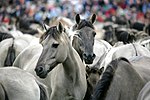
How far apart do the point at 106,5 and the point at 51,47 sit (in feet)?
86.7

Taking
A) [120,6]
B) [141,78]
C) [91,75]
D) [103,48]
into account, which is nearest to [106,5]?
[120,6]

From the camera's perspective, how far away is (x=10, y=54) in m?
11.1

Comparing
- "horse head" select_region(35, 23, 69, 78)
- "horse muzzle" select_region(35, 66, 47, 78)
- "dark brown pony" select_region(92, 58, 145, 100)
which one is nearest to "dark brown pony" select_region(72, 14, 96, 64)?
"horse head" select_region(35, 23, 69, 78)

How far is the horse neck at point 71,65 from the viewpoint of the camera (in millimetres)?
8023

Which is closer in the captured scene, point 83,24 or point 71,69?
point 71,69

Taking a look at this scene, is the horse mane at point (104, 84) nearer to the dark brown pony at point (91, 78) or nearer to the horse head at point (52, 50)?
the horse head at point (52, 50)

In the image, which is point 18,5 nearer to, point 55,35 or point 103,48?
point 103,48

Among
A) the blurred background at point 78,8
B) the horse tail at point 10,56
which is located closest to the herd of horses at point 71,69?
the horse tail at point 10,56

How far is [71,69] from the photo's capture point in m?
8.12

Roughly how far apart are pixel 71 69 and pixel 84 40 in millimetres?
846

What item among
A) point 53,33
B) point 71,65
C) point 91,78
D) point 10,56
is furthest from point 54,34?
point 10,56

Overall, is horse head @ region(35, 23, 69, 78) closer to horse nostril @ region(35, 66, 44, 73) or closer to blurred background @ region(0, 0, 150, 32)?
horse nostril @ region(35, 66, 44, 73)

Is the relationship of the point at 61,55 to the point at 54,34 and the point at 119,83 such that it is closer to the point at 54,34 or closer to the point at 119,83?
the point at 54,34

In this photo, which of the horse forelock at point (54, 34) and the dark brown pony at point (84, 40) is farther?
the dark brown pony at point (84, 40)
